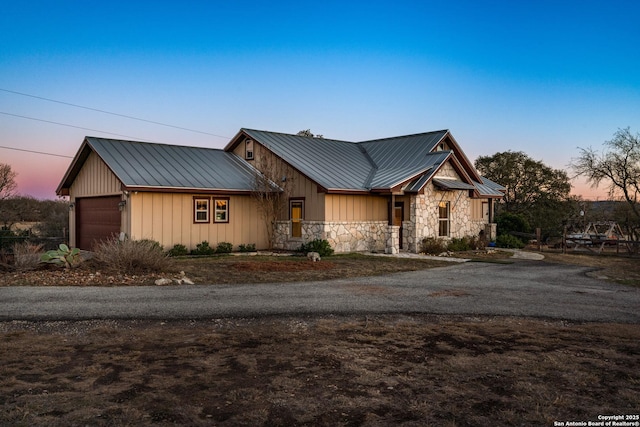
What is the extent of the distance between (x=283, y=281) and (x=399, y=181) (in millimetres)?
10498

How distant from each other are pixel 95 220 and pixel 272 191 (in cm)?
838

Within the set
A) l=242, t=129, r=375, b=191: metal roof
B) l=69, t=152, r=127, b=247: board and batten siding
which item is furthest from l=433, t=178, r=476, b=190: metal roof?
l=69, t=152, r=127, b=247: board and batten siding

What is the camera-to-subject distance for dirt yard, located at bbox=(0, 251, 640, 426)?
5164 mm

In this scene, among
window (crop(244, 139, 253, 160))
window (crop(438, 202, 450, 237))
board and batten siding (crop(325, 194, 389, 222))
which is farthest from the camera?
window (crop(244, 139, 253, 160))

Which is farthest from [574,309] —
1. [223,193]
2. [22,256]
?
[223,193]

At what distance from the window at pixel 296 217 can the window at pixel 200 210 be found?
3.92 metres

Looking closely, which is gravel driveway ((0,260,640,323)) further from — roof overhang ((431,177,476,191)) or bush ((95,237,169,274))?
roof overhang ((431,177,476,191))

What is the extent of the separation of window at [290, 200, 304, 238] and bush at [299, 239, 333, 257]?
183 centimetres

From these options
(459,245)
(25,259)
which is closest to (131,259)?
(25,259)

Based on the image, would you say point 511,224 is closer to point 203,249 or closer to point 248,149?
point 248,149

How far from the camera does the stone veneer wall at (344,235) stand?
22766 mm

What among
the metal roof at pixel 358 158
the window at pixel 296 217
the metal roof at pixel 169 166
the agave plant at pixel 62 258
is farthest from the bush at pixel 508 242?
the agave plant at pixel 62 258

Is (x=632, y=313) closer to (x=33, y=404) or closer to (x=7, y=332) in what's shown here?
(x=33, y=404)

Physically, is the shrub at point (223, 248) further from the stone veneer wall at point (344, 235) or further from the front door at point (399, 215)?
the front door at point (399, 215)
